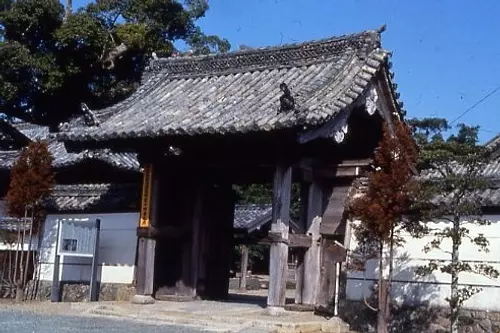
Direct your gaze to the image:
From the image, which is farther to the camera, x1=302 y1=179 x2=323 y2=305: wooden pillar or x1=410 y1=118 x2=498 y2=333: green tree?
x1=302 y1=179 x2=323 y2=305: wooden pillar

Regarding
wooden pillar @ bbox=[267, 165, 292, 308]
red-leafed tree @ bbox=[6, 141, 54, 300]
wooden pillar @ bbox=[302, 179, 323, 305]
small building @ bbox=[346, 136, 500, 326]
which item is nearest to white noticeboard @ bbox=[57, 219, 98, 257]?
red-leafed tree @ bbox=[6, 141, 54, 300]

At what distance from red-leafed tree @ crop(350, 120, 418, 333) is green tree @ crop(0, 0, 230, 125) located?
15.8 m

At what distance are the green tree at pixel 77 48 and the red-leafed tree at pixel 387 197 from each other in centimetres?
1584

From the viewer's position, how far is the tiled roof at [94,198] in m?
17.6

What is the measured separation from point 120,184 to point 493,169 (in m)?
8.96

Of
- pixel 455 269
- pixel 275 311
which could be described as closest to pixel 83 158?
pixel 275 311

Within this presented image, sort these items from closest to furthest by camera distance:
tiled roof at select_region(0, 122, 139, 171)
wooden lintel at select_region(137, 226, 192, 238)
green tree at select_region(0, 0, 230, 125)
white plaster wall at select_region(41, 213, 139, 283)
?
wooden lintel at select_region(137, 226, 192, 238)
white plaster wall at select_region(41, 213, 139, 283)
tiled roof at select_region(0, 122, 139, 171)
green tree at select_region(0, 0, 230, 125)

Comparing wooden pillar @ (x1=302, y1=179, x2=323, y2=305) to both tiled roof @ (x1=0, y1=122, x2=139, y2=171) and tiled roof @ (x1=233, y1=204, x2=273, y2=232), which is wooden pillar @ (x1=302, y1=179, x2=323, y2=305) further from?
tiled roof @ (x1=233, y1=204, x2=273, y2=232)

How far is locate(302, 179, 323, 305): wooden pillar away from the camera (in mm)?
14586

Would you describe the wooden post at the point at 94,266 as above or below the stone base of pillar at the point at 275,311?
above

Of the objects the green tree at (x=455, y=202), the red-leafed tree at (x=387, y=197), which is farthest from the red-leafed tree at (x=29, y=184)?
the green tree at (x=455, y=202)

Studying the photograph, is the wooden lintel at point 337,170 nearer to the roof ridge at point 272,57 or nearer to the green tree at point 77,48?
the roof ridge at point 272,57

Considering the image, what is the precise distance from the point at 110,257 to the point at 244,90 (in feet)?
16.8

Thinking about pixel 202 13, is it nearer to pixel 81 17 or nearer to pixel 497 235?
pixel 81 17
